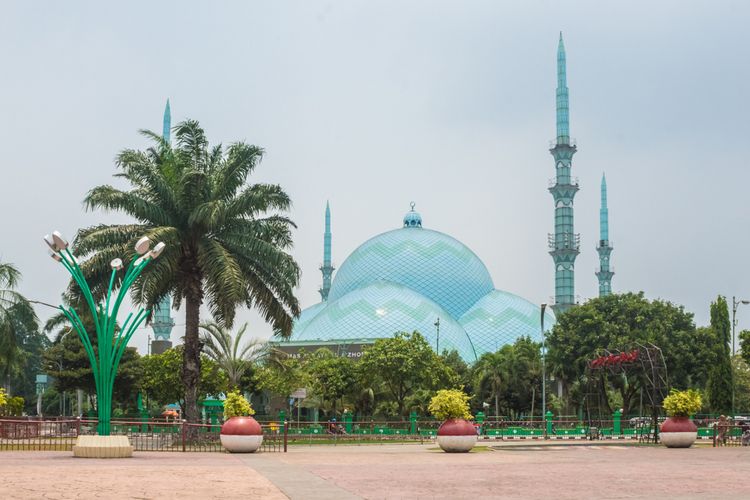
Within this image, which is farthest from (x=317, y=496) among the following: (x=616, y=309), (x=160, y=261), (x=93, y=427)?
(x=616, y=309)

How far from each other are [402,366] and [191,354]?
A: 927 inches

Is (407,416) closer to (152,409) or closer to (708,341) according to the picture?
(708,341)

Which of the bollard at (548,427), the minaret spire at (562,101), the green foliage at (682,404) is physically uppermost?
the minaret spire at (562,101)

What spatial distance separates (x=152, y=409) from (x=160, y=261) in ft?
162

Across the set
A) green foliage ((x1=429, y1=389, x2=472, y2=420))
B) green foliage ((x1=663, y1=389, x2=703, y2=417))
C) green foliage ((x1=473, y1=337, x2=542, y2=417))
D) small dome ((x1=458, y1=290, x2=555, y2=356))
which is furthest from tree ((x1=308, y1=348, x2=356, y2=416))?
small dome ((x1=458, y1=290, x2=555, y2=356))

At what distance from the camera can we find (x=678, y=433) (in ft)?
107

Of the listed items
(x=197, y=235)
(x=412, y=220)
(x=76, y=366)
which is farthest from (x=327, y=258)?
(x=197, y=235)

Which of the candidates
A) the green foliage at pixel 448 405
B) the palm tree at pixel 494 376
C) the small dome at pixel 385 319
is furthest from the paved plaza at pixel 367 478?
the small dome at pixel 385 319

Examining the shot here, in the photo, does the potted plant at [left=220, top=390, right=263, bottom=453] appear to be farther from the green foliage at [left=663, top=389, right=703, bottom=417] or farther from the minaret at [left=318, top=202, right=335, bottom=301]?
the minaret at [left=318, top=202, right=335, bottom=301]

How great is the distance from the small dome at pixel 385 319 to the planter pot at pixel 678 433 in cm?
5458

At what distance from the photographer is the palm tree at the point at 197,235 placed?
30109mm

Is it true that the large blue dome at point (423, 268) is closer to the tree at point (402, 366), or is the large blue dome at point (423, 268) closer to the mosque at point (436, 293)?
the mosque at point (436, 293)

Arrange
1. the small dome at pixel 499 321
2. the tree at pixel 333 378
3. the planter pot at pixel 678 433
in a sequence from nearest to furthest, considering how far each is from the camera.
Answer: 1. the planter pot at pixel 678 433
2. the tree at pixel 333 378
3. the small dome at pixel 499 321

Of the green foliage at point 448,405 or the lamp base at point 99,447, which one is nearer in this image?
the lamp base at point 99,447
